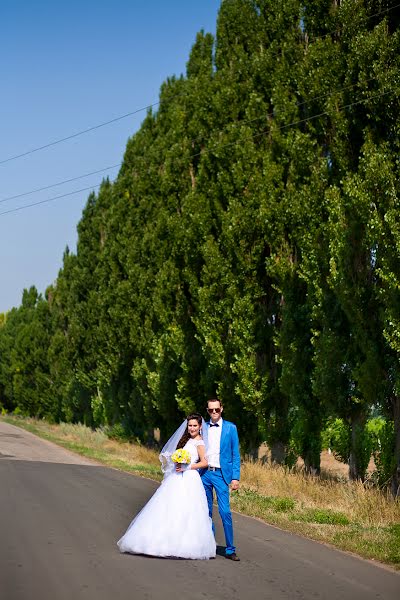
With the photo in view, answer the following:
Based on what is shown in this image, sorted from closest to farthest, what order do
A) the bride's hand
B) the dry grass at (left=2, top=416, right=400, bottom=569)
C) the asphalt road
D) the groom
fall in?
1. the asphalt road
2. the bride's hand
3. the groom
4. the dry grass at (left=2, top=416, right=400, bottom=569)

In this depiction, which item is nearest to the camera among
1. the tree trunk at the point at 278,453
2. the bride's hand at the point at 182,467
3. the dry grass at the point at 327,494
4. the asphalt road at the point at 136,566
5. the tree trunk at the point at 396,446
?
the asphalt road at the point at 136,566

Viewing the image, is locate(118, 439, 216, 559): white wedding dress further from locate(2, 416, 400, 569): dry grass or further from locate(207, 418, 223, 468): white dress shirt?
locate(2, 416, 400, 569): dry grass

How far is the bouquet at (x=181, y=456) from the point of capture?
10242 mm

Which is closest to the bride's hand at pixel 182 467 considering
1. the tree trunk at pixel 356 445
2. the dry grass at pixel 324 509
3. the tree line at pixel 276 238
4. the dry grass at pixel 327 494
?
the dry grass at pixel 324 509

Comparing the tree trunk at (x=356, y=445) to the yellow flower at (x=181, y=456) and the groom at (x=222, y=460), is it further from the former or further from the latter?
the yellow flower at (x=181, y=456)

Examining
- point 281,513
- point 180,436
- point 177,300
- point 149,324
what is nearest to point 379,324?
point 281,513

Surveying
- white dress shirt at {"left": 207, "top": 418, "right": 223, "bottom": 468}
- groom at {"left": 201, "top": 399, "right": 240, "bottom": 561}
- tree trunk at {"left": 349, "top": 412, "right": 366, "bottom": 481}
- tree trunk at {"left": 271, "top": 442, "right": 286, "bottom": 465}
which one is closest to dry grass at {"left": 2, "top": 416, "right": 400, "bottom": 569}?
tree trunk at {"left": 349, "top": 412, "right": 366, "bottom": 481}

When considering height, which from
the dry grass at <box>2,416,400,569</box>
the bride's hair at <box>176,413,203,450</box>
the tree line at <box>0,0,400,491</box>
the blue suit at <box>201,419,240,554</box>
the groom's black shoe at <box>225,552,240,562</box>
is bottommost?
the dry grass at <box>2,416,400,569</box>

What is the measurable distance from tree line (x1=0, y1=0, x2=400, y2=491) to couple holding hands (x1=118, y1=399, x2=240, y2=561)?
647 centimetres

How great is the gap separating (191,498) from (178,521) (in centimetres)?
30

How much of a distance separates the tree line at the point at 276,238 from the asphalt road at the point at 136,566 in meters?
5.82

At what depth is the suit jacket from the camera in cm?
1053

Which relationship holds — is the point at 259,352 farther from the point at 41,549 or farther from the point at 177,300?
the point at 41,549

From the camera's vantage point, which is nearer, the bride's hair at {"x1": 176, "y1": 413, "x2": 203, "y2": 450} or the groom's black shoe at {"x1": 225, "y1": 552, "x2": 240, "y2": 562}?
the groom's black shoe at {"x1": 225, "y1": 552, "x2": 240, "y2": 562}
